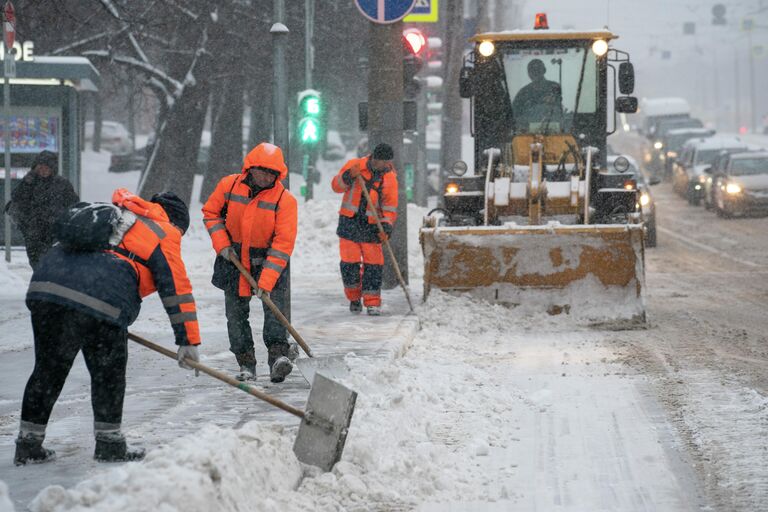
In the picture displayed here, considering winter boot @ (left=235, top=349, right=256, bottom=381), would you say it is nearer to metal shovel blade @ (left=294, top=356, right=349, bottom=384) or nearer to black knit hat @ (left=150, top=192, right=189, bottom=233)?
metal shovel blade @ (left=294, top=356, right=349, bottom=384)

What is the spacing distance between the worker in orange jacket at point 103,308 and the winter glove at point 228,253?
6.59 feet

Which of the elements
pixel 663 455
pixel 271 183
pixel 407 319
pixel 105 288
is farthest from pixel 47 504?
pixel 407 319

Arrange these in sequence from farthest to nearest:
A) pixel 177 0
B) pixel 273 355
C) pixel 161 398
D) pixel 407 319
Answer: pixel 177 0, pixel 407 319, pixel 273 355, pixel 161 398

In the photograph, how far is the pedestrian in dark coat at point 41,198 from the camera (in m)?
12.4

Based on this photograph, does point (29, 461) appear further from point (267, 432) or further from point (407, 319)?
point (407, 319)

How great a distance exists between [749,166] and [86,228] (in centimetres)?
2705

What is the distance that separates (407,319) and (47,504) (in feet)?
24.9

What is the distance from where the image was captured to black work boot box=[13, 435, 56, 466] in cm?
622

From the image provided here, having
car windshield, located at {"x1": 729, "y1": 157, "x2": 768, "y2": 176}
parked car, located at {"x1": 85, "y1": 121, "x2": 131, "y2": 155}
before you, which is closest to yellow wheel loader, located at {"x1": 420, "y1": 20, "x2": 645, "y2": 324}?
car windshield, located at {"x1": 729, "y1": 157, "x2": 768, "y2": 176}

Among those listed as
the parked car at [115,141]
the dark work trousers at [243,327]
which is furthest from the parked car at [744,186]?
the parked car at [115,141]

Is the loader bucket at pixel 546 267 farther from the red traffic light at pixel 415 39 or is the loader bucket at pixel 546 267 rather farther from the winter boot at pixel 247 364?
the winter boot at pixel 247 364

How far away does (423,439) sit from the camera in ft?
22.9

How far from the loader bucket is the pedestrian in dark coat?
3.48m

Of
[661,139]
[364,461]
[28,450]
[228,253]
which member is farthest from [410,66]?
[661,139]
